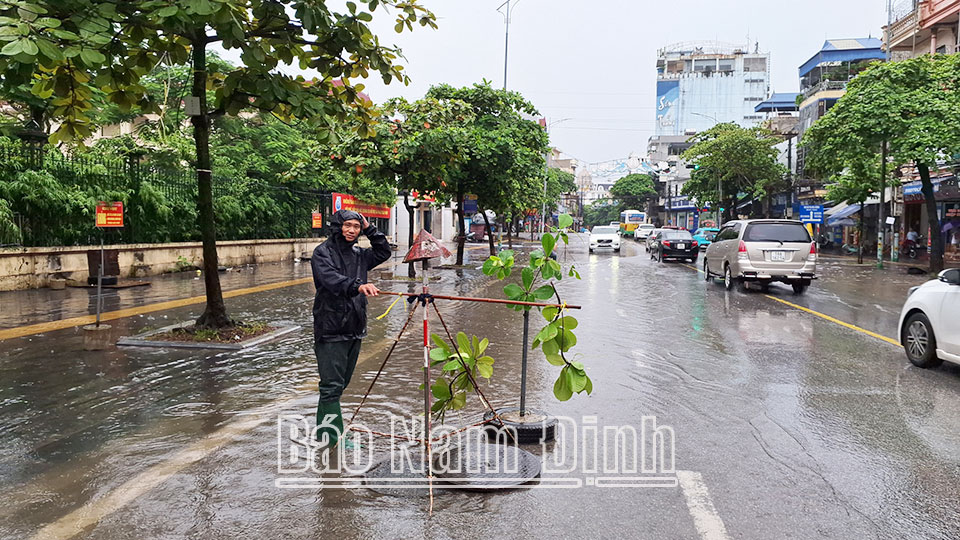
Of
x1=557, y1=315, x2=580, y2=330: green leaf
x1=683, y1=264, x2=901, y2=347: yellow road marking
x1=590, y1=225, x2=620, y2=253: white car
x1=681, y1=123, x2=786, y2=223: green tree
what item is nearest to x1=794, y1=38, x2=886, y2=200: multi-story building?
→ x1=681, y1=123, x2=786, y2=223: green tree

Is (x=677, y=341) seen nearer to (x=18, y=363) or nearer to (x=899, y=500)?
(x=899, y=500)

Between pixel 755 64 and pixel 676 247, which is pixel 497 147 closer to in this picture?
pixel 676 247

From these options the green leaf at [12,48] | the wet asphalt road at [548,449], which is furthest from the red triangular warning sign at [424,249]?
the green leaf at [12,48]

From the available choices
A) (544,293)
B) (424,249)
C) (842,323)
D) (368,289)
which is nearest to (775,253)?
(842,323)

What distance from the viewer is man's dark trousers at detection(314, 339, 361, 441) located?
4.99 meters

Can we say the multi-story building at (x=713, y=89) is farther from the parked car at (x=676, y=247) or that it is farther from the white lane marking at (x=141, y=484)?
the white lane marking at (x=141, y=484)

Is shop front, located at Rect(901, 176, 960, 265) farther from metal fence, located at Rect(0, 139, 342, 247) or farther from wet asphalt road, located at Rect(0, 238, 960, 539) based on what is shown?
metal fence, located at Rect(0, 139, 342, 247)

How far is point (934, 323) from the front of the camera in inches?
308

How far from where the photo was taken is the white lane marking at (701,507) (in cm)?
376

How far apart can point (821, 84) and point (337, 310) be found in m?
49.6

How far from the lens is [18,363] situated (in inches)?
312

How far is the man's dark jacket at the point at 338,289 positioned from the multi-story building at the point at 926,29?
108ft

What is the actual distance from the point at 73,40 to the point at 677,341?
8.12 meters

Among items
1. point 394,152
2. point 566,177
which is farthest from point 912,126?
point 566,177
